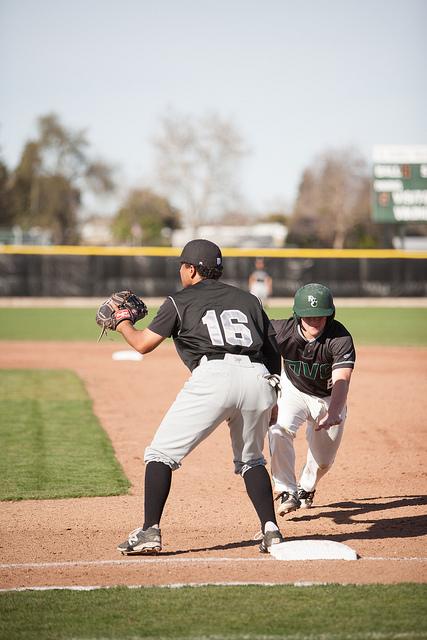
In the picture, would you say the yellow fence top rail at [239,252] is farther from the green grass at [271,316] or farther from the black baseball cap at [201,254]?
the black baseball cap at [201,254]

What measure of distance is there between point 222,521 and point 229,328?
183cm

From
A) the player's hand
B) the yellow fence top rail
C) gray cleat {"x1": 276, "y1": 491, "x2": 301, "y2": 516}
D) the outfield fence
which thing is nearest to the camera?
the player's hand

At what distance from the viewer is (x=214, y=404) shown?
193 inches

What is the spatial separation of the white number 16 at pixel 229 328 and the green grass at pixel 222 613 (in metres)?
1.33

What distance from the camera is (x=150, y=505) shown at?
507cm

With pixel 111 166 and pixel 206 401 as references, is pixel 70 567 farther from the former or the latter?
pixel 111 166

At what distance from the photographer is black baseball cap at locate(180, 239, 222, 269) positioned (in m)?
5.10

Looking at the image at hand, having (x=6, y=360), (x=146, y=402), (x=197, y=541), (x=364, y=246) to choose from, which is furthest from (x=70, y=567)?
(x=364, y=246)

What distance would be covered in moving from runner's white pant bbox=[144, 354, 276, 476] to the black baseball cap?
0.55 meters

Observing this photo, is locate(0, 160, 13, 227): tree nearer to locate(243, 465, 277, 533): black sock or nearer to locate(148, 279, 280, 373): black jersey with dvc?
locate(148, 279, 280, 373): black jersey with dvc

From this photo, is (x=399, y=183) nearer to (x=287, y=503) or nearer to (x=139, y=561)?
(x=287, y=503)

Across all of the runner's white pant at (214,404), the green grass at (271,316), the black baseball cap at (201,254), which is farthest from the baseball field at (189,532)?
Result: the green grass at (271,316)

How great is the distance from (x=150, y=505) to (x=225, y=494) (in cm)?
215

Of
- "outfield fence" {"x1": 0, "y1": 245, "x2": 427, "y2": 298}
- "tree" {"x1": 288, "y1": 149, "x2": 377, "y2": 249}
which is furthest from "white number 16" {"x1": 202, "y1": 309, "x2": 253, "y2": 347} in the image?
"tree" {"x1": 288, "y1": 149, "x2": 377, "y2": 249}
